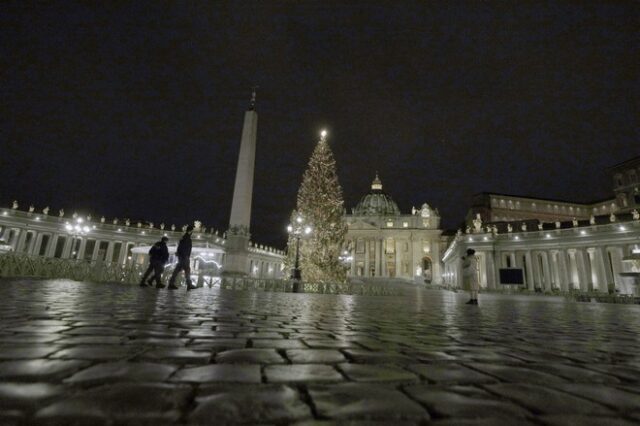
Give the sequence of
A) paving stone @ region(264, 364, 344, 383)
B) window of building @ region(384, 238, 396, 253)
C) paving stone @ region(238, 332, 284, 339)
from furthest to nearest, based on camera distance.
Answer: window of building @ region(384, 238, 396, 253), paving stone @ region(238, 332, 284, 339), paving stone @ region(264, 364, 344, 383)

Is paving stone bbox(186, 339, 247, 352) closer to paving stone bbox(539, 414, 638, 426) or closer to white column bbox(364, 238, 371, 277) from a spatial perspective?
paving stone bbox(539, 414, 638, 426)

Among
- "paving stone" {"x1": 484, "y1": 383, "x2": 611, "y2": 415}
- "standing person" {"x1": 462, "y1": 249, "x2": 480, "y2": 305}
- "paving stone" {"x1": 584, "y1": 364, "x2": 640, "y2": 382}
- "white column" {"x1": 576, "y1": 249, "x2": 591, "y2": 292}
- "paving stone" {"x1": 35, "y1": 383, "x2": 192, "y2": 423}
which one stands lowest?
"paving stone" {"x1": 584, "y1": 364, "x2": 640, "y2": 382}

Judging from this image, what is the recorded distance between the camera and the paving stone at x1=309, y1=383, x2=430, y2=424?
1.29 meters

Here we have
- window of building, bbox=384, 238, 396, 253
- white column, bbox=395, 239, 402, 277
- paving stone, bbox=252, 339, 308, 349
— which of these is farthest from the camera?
window of building, bbox=384, 238, 396, 253

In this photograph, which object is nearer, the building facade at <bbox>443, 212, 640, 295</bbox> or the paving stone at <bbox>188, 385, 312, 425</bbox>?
the paving stone at <bbox>188, 385, 312, 425</bbox>

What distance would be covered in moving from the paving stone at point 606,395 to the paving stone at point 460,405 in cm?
55

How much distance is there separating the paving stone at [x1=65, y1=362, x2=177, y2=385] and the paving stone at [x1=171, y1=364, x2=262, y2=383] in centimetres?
9

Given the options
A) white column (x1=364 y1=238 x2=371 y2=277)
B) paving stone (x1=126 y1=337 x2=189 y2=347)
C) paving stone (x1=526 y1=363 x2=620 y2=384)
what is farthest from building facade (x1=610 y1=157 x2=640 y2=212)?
paving stone (x1=126 y1=337 x2=189 y2=347)

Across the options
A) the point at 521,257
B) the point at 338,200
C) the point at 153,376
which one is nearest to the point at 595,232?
the point at 521,257

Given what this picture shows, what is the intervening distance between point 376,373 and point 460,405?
604mm

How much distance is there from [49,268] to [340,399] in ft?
71.7

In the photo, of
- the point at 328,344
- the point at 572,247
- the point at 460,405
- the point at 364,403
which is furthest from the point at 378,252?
the point at 364,403

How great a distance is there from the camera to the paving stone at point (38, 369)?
1550 millimetres

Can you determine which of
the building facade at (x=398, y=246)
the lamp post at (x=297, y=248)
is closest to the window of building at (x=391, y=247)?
the building facade at (x=398, y=246)
